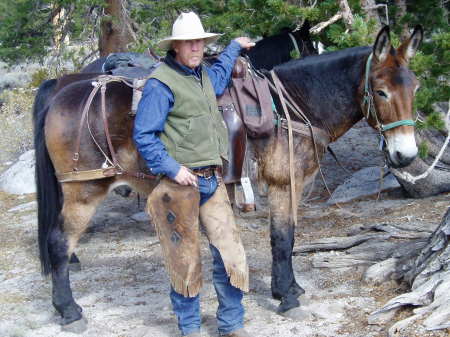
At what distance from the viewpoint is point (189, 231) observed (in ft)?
12.2

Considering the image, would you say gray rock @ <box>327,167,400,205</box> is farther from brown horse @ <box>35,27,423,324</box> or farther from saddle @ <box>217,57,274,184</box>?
saddle @ <box>217,57,274,184</box>

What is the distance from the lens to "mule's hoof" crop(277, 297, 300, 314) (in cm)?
447

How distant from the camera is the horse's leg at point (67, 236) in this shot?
177 inches

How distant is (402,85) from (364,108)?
1.23 ft

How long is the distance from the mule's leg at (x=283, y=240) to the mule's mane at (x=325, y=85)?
66 cm

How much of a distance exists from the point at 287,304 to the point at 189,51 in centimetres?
213

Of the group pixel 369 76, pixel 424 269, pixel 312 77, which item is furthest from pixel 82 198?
pixel 424 269

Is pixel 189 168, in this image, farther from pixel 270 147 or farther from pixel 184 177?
pixel 270 147

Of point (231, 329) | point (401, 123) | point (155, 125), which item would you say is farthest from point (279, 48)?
point (231, 329)

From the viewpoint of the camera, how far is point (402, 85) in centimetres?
407

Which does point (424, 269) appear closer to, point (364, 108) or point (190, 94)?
point (364, 108)

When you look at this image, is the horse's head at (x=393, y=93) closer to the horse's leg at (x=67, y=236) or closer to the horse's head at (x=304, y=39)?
the horse's head at (x=304, y=39)

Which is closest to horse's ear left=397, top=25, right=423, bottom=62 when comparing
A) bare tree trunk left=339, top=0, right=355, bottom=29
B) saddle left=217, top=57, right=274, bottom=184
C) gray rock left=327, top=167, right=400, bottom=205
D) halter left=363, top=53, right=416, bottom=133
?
halter left=363, top=53, right=416, bottom=133

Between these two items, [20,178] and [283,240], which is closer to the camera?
[283,240]
